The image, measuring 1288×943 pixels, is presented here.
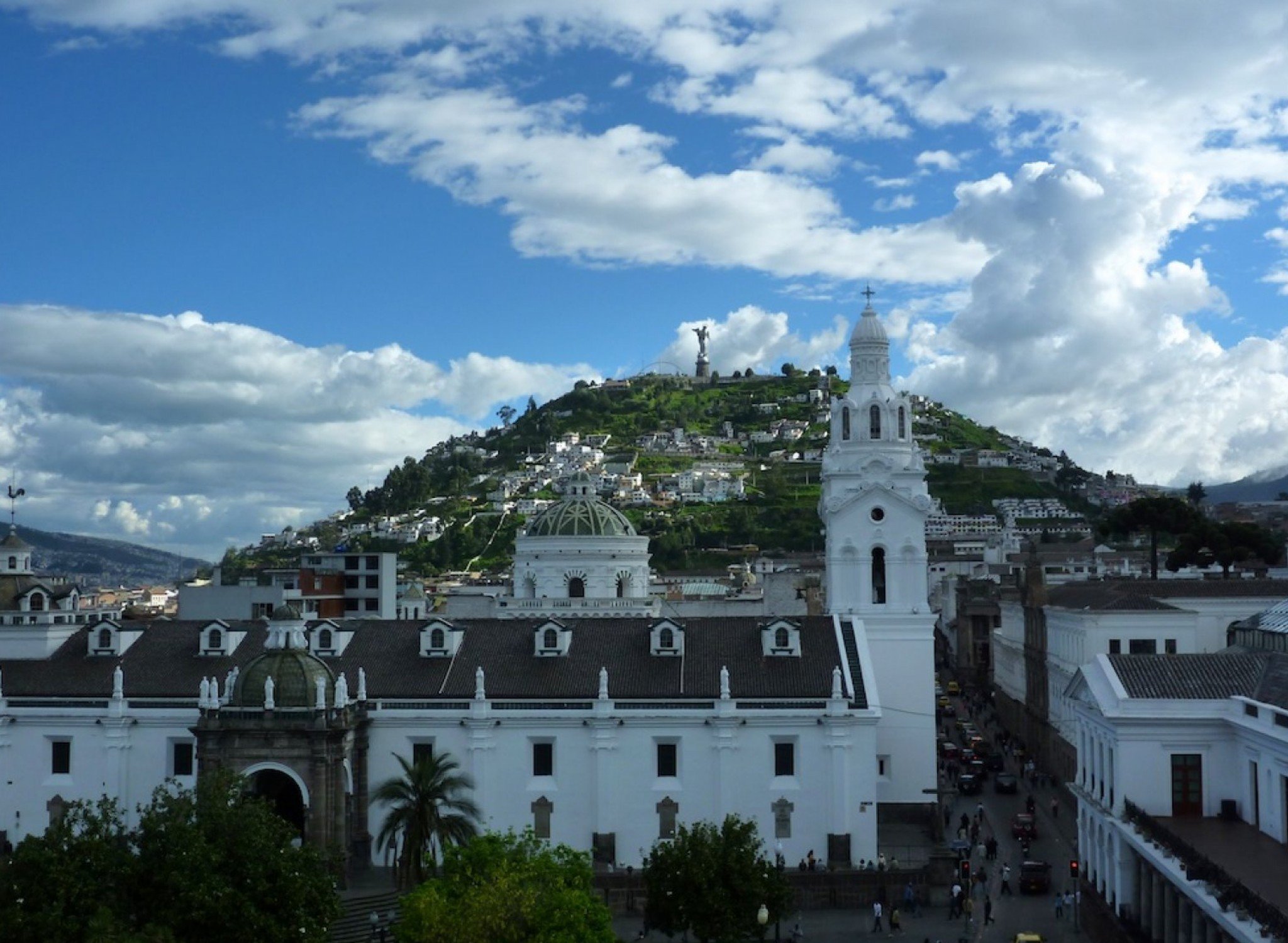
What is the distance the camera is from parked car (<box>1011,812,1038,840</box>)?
57312mm

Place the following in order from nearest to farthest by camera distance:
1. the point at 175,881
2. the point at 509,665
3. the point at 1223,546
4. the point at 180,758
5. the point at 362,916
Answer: the point at 175,881 → the point at 362,916 → the point at 180,758 → the point at 509,665 → the point at 1223,546

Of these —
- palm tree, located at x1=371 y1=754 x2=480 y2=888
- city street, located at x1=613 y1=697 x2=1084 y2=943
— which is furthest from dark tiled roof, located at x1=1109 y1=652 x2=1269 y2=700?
palm tree, located at x1=371 y1=754 x2=480 y2=888

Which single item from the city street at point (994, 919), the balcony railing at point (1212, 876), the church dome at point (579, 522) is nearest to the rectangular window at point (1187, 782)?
the balcony railing at point (1212, 876)

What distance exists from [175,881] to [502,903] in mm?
7950

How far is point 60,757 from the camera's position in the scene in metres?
54.4

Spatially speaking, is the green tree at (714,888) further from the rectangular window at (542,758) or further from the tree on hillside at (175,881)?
the rectangular window at (542,758)

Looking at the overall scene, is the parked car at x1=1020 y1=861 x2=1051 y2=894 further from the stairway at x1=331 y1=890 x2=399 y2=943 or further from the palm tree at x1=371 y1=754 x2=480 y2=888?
the stairway at x1=331 y1=890 x2=399 y2=943

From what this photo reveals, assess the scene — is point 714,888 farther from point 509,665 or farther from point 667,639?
point 509,665

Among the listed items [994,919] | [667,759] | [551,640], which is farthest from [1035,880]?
[551,640]

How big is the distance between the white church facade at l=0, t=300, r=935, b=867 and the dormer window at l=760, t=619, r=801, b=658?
71 millimetres

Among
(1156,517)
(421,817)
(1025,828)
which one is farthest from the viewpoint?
(1156,517)

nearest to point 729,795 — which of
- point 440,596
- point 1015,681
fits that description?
point 1015,681

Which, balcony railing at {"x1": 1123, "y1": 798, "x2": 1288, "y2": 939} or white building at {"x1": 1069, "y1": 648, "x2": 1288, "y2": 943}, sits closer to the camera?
balcony railing at {"x1": 1123, "y1": 798, "x2": 1288, "y2": 939}

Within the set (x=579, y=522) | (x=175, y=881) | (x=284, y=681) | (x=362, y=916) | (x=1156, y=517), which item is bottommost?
(x=362, y=916)
